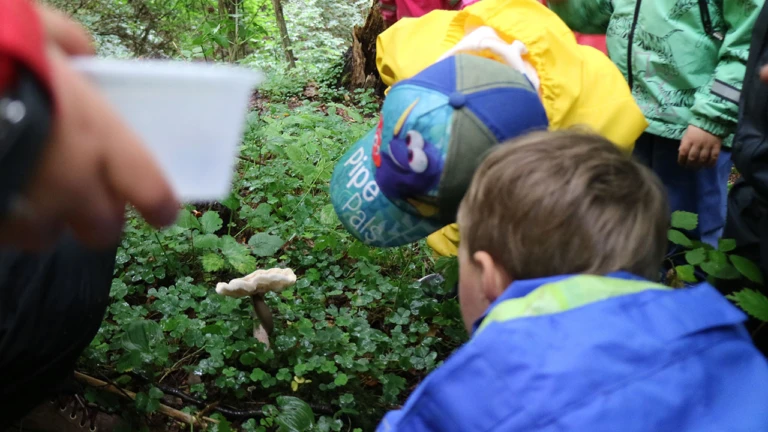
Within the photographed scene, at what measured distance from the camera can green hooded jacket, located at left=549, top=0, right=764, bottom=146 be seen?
191cm

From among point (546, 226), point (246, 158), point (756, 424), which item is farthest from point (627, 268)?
point (246, 158)

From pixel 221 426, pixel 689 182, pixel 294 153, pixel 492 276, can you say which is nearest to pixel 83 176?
pixel 492 276

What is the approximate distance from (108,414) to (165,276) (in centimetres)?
76

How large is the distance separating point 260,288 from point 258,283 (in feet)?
0.15

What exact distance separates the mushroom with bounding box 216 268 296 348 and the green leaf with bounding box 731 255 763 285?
1360 millimetres

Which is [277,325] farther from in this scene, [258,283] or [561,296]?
[561,296]

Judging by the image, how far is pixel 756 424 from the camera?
83cm

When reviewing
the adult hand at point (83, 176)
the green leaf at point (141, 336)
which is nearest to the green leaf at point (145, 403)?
the green leaf at point (141, 336)

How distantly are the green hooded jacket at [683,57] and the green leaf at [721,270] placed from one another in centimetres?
59

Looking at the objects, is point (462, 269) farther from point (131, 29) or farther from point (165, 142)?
point (131, 29)

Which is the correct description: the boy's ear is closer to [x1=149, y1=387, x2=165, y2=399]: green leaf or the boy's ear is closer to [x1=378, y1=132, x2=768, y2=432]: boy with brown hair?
[x1=378, y1=132, x2=768, y2=432]: boy with brown hair

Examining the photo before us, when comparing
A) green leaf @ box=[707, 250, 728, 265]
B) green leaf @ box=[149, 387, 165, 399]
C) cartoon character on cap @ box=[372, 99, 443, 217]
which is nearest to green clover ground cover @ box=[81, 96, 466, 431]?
green leaf @ box=[149, 387, 165, 399]

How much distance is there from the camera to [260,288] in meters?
1.93

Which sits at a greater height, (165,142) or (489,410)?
(165,142)
